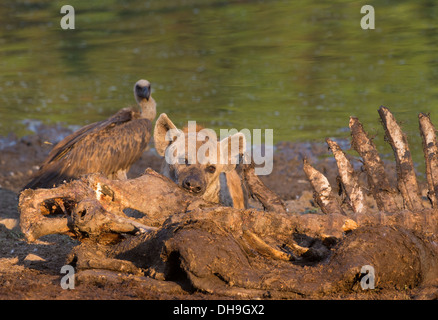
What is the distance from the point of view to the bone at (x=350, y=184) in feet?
14.7

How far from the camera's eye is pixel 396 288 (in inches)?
131

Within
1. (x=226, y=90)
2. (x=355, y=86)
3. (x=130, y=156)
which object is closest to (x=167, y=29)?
(x=226, y=90)

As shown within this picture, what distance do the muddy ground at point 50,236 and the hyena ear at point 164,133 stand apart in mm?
1106

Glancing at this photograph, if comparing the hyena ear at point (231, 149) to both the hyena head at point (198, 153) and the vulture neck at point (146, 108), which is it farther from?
the vulture neck at point (146, 108)

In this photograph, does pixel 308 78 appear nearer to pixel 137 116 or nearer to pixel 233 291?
pixel 137 116

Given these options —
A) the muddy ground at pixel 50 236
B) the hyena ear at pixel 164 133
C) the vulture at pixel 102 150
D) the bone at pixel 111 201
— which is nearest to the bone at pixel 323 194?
the bone at pixel 111 201

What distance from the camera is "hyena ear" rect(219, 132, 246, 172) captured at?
5.48m

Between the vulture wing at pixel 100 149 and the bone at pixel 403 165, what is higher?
the vulture wing at pixel 100 149

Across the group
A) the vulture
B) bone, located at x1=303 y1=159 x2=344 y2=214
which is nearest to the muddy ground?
the vulture

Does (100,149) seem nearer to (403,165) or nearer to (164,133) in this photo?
(164,133)

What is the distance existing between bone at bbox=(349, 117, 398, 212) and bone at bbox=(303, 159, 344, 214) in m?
0.26

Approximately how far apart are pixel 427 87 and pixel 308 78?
2120mm

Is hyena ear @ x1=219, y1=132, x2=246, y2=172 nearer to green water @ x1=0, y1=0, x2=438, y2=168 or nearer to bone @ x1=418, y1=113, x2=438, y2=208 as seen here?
bone @ x1=418, y1=113, x2=438, y2=208

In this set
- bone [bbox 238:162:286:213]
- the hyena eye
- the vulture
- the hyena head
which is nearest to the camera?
bone [bbox 238:162:286:213]
